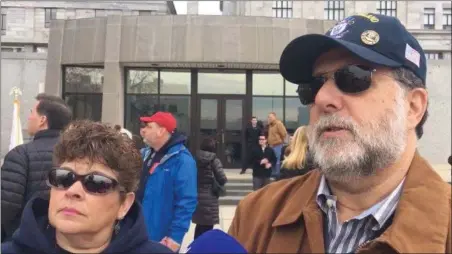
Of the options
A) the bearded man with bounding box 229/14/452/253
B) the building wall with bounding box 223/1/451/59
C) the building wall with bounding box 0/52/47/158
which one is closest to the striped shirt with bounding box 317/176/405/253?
the bearded man with bounding box 229/14/452/253

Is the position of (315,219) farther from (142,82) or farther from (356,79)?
(142,82)

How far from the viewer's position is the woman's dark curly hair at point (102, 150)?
193 centimetres

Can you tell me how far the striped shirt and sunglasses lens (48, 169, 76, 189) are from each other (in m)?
0.94

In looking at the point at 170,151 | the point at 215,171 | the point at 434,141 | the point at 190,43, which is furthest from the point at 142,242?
the point at 434,141

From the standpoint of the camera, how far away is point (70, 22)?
1806 cm

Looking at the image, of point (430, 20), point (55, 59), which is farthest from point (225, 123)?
point (430, 20)

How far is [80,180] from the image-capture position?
1.88 meters

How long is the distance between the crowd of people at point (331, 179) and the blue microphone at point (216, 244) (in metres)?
0.27

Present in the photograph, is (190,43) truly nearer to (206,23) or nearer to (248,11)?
(206,23)

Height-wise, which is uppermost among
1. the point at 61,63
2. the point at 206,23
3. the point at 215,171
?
the point at 206,23

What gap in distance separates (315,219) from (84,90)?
17893 mm

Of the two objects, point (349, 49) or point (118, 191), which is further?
point (118, 191)

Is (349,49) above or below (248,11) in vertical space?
below

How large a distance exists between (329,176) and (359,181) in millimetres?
92
